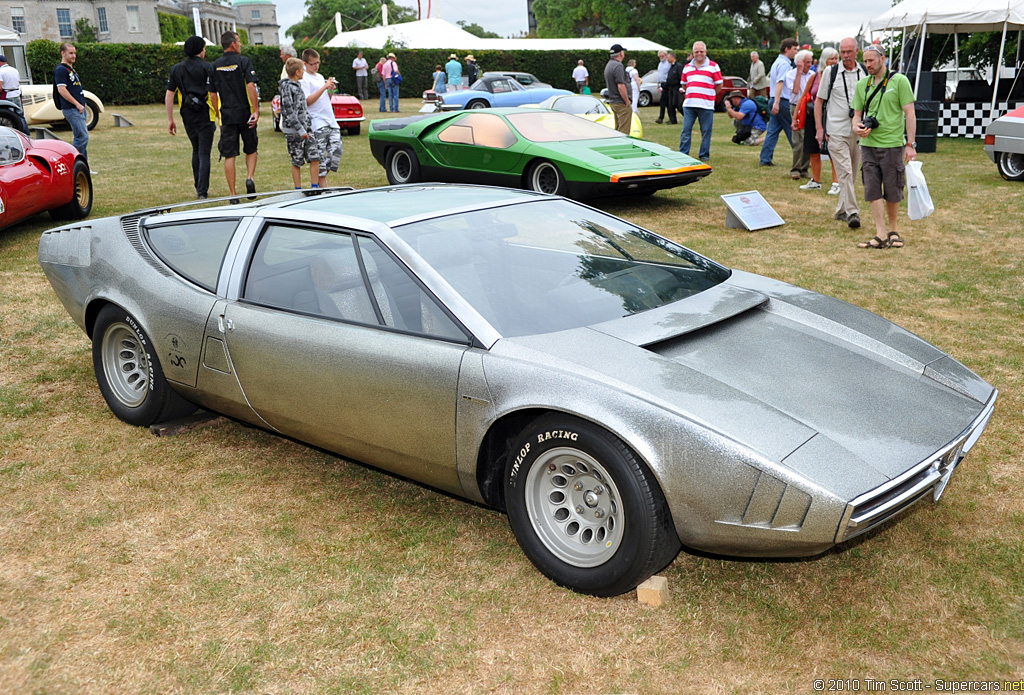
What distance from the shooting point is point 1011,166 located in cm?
1172

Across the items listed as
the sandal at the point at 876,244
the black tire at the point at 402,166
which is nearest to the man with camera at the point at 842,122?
the sandal at the point at 876,244

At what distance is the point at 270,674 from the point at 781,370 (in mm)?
1880

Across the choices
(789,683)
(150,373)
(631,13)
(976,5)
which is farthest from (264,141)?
(631,13)

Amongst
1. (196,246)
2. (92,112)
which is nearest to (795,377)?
(196,246)

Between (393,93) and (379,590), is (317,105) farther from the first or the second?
(393,93)

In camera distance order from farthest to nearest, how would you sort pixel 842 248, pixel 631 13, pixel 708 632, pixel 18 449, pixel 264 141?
pixel 631 13
pixel 264 141
pixel 842 248
pixel 18 449
pixel 708 632

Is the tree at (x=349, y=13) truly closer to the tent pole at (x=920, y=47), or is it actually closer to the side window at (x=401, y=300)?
the tent pole at (x=920, y=47)

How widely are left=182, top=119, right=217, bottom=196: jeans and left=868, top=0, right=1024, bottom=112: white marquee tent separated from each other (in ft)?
41.7

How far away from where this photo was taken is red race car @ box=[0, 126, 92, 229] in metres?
8.08

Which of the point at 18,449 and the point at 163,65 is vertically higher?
the point at 163,65

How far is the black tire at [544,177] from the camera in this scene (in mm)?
9578

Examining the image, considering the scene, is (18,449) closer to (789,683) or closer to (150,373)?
(150,373)

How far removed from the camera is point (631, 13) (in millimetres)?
59969

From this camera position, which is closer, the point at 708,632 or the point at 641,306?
the point at 708,632
